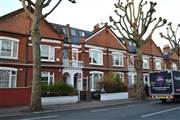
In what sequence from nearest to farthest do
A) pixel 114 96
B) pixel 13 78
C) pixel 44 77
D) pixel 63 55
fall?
pixel 13 78, pixel 114 96, pixel 44 77, pixel 63 55

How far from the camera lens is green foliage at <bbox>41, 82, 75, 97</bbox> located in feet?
84.7

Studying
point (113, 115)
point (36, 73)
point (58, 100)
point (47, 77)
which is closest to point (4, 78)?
point (47, 77)

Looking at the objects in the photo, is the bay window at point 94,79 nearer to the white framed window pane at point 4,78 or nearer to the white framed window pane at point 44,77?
the white framed window pane at point 44,77

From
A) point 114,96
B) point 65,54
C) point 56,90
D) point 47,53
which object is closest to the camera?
point 56,90

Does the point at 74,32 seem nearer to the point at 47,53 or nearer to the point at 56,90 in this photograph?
the point at 47,53

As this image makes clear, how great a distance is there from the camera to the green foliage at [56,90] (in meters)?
25.8

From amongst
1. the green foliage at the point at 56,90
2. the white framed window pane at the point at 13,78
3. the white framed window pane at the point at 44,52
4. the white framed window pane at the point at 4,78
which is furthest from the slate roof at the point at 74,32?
the green foliage at the point at 56,90

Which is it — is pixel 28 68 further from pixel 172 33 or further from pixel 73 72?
pixel 172 33

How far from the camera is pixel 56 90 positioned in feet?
87.6

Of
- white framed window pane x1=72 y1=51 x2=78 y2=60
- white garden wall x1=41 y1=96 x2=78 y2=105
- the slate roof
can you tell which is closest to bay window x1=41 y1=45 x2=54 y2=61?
the slate roof

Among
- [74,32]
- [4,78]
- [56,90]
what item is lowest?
[56,90]

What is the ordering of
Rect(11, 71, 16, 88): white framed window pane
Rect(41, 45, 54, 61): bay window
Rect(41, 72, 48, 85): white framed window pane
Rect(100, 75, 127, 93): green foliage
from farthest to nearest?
Rect(41, 45, 54, 61): bay window, Rect(41, 72, 48, 85): white framed window pane, Rect(100, 75, 127, 93): green foliage, Rect(11, 71, 16, 88): white framed window pane

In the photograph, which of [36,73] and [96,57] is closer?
[36,73]

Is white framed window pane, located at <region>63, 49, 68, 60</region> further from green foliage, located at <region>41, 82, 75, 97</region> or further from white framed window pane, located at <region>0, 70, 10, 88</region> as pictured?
green foliage, located at <region>41, 82, 75, 97</region>
